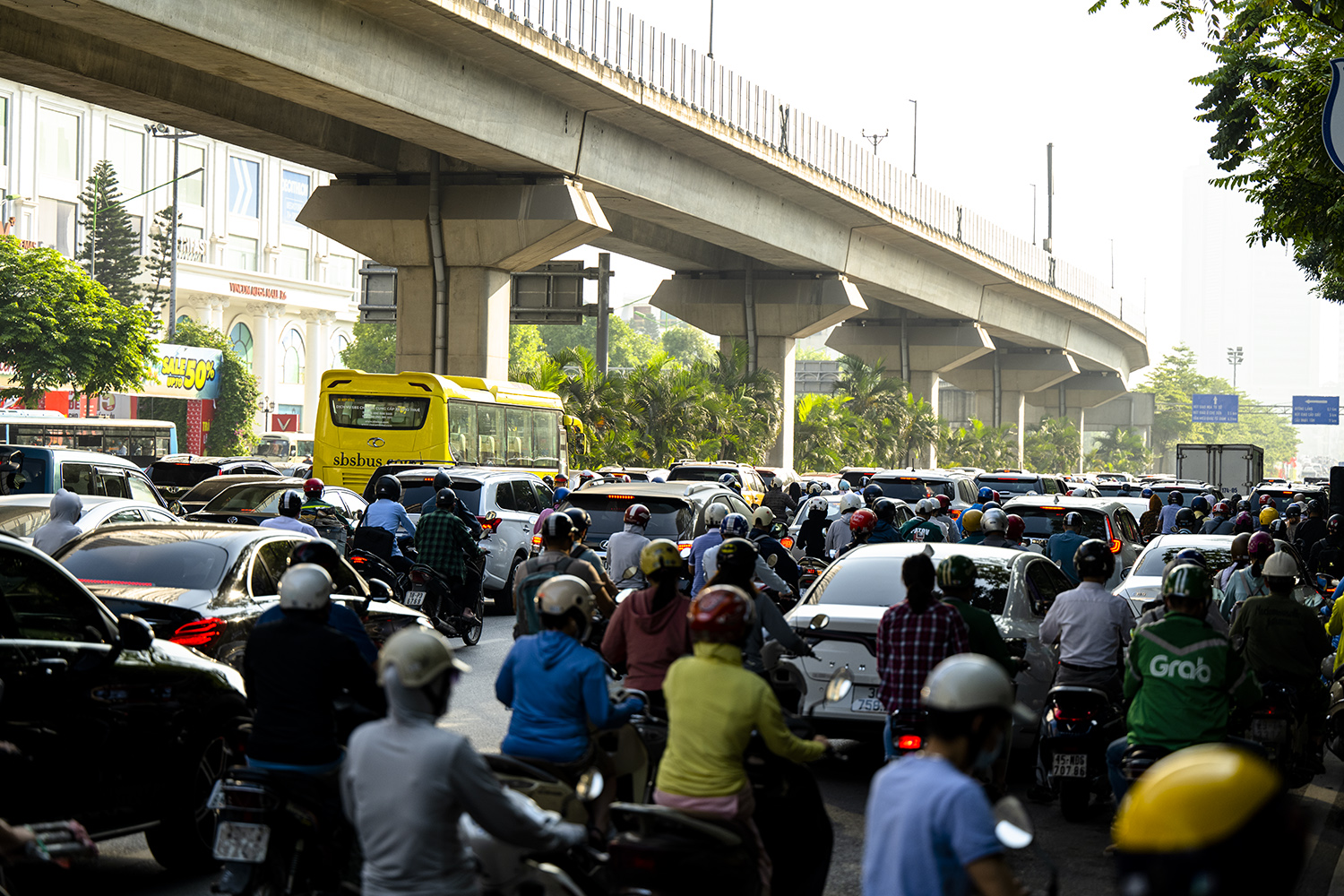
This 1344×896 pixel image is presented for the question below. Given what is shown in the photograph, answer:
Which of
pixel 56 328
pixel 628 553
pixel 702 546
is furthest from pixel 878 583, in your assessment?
pixel 56 328

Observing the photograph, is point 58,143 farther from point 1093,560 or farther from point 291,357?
point 1093,560

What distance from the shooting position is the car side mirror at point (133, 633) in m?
6.57

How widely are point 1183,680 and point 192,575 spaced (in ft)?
17.9

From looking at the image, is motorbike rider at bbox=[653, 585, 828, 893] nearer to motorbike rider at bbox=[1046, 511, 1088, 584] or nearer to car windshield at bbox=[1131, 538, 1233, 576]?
motorbike rider at bbox=[1046, 511, 1088, 584]

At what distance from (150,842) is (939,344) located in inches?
2373

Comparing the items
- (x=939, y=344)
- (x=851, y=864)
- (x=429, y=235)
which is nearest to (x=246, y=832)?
(x=851, y=864)

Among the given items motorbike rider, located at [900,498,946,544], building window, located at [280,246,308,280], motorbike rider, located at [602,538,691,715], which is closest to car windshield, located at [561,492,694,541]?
motorbike rider, located at [900,498,946,544]

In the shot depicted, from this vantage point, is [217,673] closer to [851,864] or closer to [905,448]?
[851,864]

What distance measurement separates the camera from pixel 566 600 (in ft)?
18.4

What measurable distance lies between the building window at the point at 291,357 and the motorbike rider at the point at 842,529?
3865 inches

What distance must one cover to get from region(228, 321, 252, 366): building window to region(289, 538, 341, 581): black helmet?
3967 inches

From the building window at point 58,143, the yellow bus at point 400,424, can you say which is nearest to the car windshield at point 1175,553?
the yellow bus at point 400,424

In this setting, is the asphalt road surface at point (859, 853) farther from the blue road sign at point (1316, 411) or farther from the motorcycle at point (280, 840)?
the blue road sign at point (1316, 411)

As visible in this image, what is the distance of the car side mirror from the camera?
6566 mm
